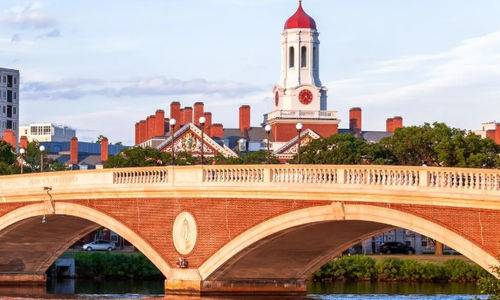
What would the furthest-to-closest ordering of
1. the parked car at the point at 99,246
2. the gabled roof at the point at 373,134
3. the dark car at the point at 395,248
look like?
the gabled roof at the point at 373,134 → the parked car at the point at 99,246 → the dark car at the point at 395,248

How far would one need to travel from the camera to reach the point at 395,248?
295ft

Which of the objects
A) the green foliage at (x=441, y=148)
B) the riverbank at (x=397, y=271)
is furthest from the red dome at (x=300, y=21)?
the riverbank at (x=397, y=271)

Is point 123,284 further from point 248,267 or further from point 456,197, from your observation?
point 456,197

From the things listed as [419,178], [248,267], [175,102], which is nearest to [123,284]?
[248,267]

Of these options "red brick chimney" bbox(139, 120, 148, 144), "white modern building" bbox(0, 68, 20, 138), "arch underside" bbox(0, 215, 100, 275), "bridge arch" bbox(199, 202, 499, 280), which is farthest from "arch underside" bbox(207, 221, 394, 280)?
"white modern building" bbox(0, 68, 20, 138)

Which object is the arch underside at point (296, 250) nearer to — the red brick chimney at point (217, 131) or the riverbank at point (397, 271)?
the riverbank at point (397, 271)

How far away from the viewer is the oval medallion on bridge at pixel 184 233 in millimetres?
49312

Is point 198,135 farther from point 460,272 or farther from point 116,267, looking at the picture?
point 460,272

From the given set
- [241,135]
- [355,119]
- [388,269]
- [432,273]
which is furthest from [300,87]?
[432,273]

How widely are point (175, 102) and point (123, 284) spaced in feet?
196

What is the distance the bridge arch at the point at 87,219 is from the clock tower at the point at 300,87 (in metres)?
60.8

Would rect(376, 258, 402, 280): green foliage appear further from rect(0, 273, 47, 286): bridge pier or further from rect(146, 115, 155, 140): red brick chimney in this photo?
rect(146, 115, 155, 140): red brick chimney

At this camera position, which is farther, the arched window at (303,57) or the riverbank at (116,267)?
the arched window at (303,57)

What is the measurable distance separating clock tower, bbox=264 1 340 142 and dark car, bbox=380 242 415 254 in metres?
30.1
